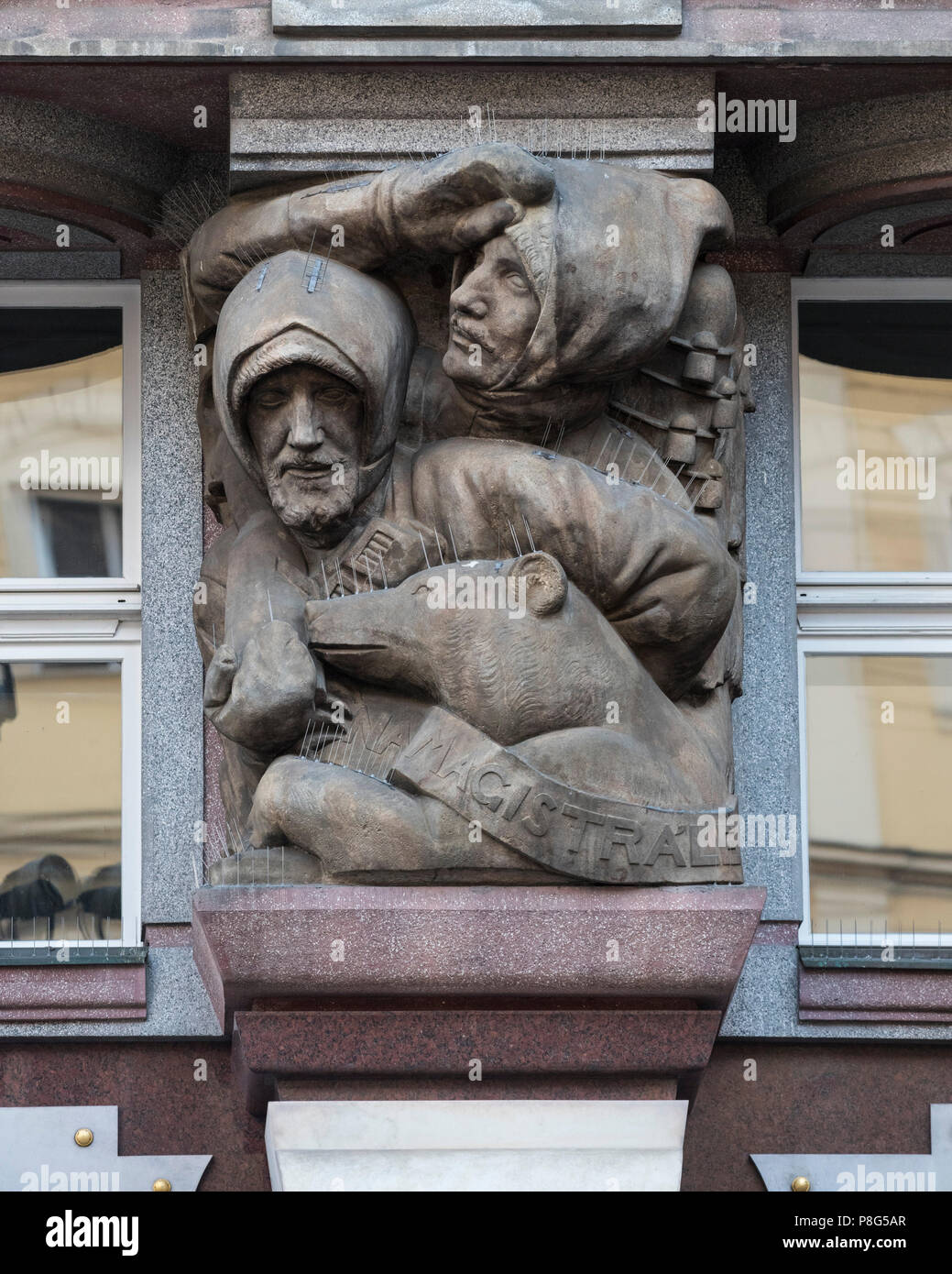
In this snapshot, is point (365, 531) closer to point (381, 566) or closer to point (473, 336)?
point (381, 566)

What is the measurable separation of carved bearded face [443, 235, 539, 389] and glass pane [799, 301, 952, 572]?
44.3 inches

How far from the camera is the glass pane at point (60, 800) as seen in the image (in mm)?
5680

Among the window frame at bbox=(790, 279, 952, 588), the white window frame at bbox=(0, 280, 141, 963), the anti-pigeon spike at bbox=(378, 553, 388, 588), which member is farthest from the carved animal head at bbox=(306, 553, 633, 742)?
the window frame at bbox=(790, 279, 952, 588)

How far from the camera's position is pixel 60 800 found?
18.8ft

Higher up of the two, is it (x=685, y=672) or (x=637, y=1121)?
(x=685, y=672)

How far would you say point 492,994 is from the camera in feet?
16.2

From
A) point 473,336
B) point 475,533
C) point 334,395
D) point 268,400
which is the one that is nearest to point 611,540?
point 475,533

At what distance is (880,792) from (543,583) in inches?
52.1

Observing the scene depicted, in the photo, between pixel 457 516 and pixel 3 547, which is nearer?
pixel 457 516

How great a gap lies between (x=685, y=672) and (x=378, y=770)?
698 millimetres

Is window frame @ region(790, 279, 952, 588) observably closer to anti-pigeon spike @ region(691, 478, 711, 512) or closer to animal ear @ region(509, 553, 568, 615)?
anti-pigeon spike @ region(691, 478, 711, 512)

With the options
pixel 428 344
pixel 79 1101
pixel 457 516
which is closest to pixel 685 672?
pixel 457 516

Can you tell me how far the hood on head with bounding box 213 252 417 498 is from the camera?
196 inches

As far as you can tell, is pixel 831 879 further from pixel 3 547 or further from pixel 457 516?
pixel 3 547
